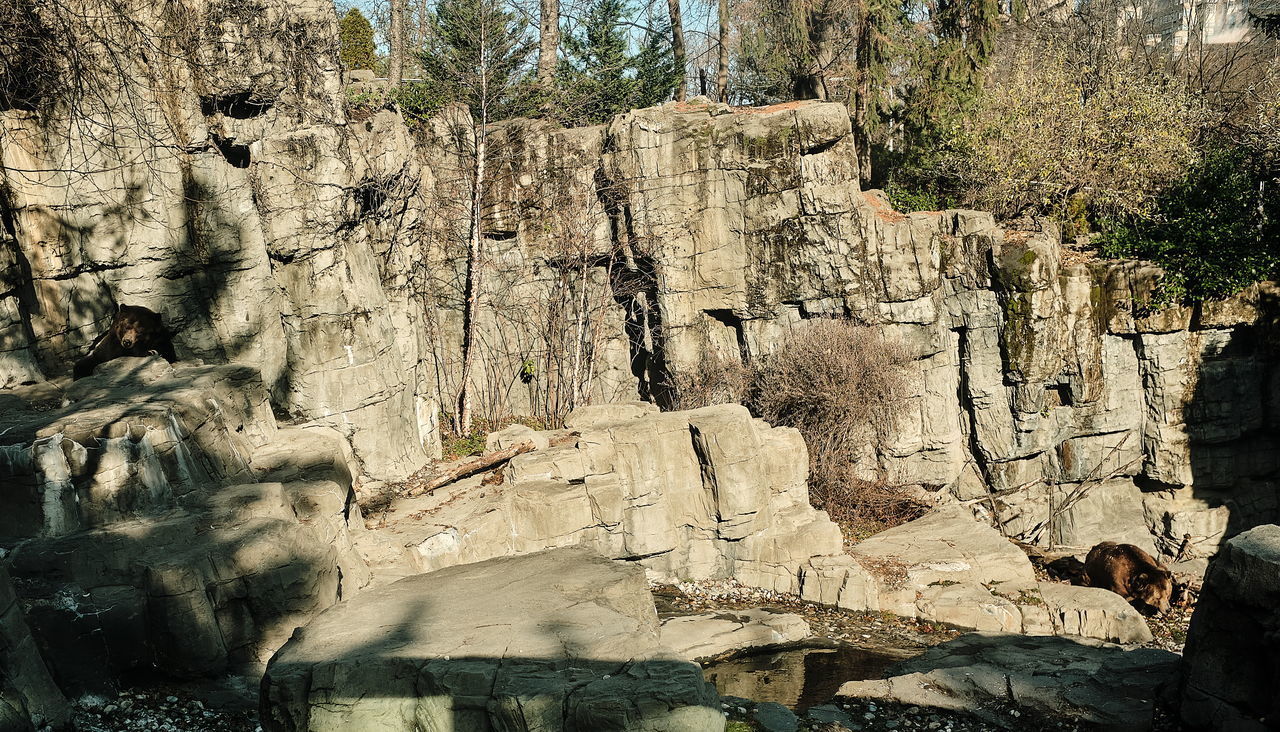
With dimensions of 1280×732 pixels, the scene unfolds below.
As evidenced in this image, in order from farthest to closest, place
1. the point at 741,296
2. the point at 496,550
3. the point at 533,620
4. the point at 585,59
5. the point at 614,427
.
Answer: the point at 585,59
the point at 741,296
the point at 614,427
the point at 496,550
the point at 533,620

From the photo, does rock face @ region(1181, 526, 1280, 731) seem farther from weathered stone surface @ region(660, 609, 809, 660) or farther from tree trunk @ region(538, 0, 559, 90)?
tree trunk @ region(538, 0, 559, 90)

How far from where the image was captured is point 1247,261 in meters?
17.6

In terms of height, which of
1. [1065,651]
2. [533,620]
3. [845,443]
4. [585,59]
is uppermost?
[585,59]

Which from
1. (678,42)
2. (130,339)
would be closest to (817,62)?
(678,42)

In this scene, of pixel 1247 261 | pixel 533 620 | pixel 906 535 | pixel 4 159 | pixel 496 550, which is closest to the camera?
pixel 533 620

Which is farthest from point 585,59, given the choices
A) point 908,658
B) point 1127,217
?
point 908,658

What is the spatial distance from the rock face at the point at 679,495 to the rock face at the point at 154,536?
3.76m

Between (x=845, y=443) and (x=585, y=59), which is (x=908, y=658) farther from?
(x=585, y=59)

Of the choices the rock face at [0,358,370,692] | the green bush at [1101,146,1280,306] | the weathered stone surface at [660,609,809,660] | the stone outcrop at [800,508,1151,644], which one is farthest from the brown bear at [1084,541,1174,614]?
the rock face at [0,358,370,692]

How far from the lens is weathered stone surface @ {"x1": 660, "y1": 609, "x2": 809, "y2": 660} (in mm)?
11594

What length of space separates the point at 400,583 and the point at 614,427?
21.3 feet

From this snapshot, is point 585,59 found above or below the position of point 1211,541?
above

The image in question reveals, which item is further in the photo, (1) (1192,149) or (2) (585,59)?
(2) (585,59)

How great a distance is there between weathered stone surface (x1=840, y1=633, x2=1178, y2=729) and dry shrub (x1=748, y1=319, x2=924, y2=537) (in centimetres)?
652
